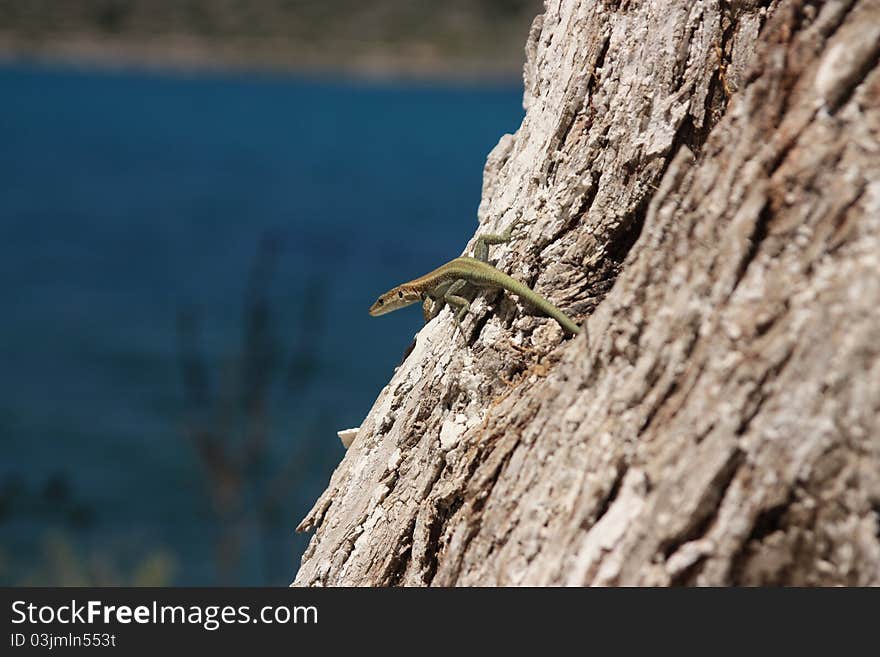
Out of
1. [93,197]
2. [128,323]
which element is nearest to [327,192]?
[93,197]

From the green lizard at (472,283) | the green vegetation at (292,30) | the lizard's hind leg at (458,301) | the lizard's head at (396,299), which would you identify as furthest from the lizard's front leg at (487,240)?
the green vegetation at (292,30)

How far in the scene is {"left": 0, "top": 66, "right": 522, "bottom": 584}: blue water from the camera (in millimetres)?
11859

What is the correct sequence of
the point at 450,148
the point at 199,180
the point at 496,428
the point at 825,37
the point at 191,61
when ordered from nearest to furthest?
the point at 825,37 < the point at 496,428 < the point at 199,180 < the point at 450,148 < the point at 191,61

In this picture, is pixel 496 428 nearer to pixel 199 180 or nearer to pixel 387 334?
pixel 387 334

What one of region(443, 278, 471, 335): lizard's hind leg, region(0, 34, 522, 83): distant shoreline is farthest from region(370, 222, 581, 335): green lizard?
region(0, 34, 522, 83): distant shoreline

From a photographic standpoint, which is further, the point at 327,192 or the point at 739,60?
the point at 327,192

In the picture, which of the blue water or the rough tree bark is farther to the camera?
the blue water

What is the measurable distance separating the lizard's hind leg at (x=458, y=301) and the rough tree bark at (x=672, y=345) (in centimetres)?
7

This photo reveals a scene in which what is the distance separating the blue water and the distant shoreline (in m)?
2.43

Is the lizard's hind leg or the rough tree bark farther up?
the lizard's hind leg

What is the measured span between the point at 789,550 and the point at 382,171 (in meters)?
33.8

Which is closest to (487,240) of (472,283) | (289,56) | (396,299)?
(472,283)

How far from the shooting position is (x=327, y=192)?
3130 cm

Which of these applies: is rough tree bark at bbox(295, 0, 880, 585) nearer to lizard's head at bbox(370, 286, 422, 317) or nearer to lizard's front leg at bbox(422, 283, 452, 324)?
lizard's front leg at bbox(422, 283, 452, 324)
